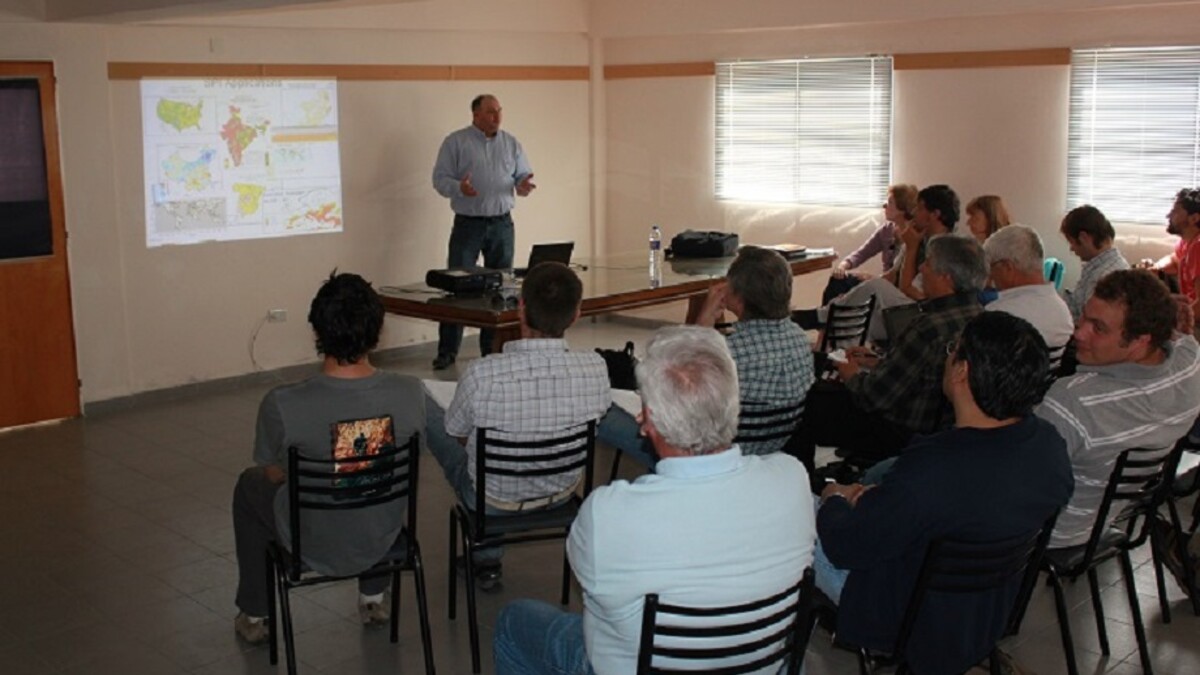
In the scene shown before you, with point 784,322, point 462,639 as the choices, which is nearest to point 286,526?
point 462,639

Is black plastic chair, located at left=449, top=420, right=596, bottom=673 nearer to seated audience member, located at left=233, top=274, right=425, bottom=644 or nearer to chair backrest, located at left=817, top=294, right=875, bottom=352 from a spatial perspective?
seated audience member, located at left=233, top=274, right=425, bottom=644

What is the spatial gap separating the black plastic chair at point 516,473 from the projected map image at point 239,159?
14.5 feet

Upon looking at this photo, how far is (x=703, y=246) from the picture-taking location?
7.79 m

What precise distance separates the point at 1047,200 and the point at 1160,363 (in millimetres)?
4338

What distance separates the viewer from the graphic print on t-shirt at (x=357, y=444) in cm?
369

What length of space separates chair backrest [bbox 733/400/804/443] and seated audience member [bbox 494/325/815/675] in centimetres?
159

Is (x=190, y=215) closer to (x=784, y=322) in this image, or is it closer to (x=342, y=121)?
(x=342, y=121)

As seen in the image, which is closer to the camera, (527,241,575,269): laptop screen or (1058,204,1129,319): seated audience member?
(1058,204,1129,319): seated audience member

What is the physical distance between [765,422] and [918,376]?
586 millimetres

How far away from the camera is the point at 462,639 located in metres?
4.30

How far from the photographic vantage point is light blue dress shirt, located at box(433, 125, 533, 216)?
28.1 feet

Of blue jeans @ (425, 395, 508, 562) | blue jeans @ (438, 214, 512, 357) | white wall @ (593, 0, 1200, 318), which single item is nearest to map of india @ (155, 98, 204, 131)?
blue jeans @ (438, 214, 512, 357)

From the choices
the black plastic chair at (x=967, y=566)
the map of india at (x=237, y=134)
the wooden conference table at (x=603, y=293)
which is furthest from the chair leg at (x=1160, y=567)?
the map of india at (x=237, y=134)

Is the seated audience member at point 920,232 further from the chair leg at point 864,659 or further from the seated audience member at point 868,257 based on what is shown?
the chair leg at point 864,659
